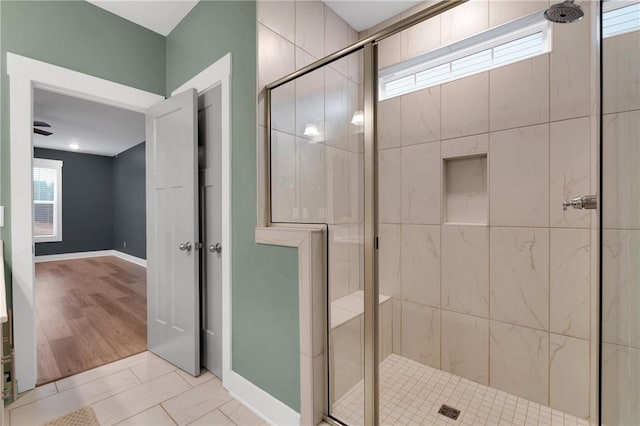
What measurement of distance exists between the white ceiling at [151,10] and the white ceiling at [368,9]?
3.62ft

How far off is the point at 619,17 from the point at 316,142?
46.7 inches

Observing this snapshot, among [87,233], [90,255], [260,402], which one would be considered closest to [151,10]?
[260,402]

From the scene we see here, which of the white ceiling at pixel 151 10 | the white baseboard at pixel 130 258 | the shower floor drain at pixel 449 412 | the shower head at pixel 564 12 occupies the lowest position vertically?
the shower floor drain at pixel 449 412

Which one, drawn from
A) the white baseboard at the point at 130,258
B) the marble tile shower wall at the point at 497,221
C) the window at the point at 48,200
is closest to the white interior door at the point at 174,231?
the marble tile shower wall at the point at 497,221

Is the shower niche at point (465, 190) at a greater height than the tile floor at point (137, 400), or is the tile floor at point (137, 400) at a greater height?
the shower niche at point (465, 190)

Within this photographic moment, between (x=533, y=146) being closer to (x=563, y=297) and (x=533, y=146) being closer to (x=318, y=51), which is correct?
(x=563, y=297)

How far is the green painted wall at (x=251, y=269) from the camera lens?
1553mm

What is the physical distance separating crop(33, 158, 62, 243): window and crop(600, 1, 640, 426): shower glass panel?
29.5 feet

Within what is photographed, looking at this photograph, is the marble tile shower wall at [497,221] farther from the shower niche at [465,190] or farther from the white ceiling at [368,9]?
the white ceiling at [368,9]

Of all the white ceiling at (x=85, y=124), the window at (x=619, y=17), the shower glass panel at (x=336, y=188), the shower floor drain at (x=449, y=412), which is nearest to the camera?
the window at (x=619, y=17)

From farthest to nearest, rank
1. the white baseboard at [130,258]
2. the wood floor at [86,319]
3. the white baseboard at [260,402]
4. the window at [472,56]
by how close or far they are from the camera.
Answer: the white baseboard at [130,258], the wood floor at [86,319], the window at [472,56], the white baseboard at [260,402]

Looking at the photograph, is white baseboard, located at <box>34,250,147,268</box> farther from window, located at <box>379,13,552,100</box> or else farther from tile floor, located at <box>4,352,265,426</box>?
window, located at <box>379,13,552,100</box>

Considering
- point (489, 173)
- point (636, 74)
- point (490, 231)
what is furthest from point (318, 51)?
point (636, 74)

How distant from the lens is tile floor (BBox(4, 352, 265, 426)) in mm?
1639
